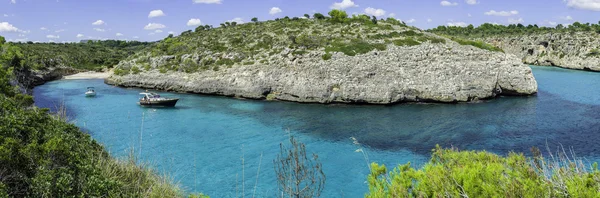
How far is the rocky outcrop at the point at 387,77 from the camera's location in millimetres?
44469

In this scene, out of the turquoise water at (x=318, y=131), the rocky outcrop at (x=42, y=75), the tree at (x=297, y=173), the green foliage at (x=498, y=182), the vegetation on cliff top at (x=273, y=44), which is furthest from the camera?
the rocky outcrop at (x=42, y=75)

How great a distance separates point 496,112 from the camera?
38.7 metres

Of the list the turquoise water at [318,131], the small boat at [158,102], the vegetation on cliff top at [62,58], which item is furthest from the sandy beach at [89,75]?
the small boat at [158,102]

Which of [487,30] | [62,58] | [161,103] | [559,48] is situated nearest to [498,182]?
[161,103]

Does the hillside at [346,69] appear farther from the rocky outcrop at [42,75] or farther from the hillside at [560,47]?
the hillside at [560,47]

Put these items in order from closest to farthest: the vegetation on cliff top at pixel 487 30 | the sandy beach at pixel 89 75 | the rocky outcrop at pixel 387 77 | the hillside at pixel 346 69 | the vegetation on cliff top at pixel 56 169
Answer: the vegetation on cliff top at pixel 56 169, the rocky outcrop at pixel 387 77, the hillside at pixel 346 69, the sandy beach at pixel 89 75, the vegetation on cliff top at pixel 487 30

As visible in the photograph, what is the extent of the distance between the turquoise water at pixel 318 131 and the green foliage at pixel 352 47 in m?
10.0

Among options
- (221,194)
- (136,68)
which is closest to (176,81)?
(136,68)

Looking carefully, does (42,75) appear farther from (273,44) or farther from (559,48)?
(559,48)

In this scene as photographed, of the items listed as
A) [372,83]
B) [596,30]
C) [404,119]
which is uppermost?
[596,30]

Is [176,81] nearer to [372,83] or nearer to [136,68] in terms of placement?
[136,68]

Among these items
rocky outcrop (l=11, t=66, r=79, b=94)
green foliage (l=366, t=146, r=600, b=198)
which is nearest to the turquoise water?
green foliage (l=366, t=146, r=600, b=198)

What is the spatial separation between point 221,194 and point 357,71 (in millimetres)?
31193

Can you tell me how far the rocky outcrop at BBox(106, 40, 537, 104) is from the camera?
44.5 meters
